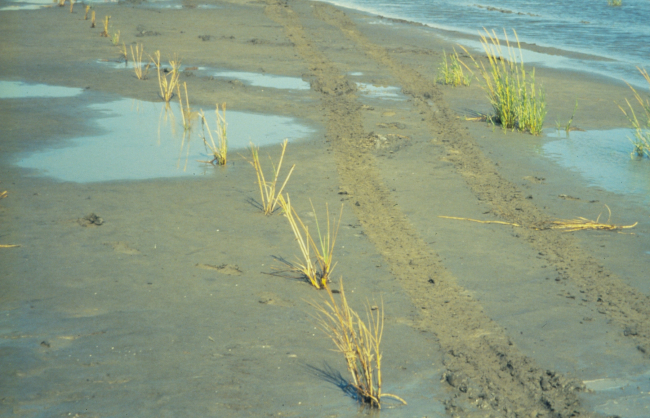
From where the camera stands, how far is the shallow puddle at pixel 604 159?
7.15 m

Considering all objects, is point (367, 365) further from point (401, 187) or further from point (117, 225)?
point (401, 187)

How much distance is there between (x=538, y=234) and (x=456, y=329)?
1.98 meters

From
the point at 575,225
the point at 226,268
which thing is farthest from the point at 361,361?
the point at 575,225

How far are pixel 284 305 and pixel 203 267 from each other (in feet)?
2.69

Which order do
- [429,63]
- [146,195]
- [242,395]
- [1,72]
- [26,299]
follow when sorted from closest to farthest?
[242,395]
[26,299]
[146,195]
[1,72]
[429,63]

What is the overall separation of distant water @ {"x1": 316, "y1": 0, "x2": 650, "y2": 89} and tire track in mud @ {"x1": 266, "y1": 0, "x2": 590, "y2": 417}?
9.09 meters

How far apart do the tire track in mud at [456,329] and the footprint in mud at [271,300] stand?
0.92m

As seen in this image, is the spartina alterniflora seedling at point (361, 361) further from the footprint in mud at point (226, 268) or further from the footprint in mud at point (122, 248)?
the footprint in mud at point (122, 248)

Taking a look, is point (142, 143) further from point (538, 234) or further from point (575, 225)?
point (575, 225)

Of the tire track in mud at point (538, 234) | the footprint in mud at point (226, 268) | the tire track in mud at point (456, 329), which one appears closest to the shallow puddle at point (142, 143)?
the tire track in mud at point (456, 329)

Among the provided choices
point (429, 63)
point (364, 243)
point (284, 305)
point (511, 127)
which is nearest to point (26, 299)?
point (284, 305)

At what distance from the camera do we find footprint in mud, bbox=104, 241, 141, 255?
498 cm

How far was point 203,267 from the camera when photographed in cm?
483

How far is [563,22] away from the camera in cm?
2147
